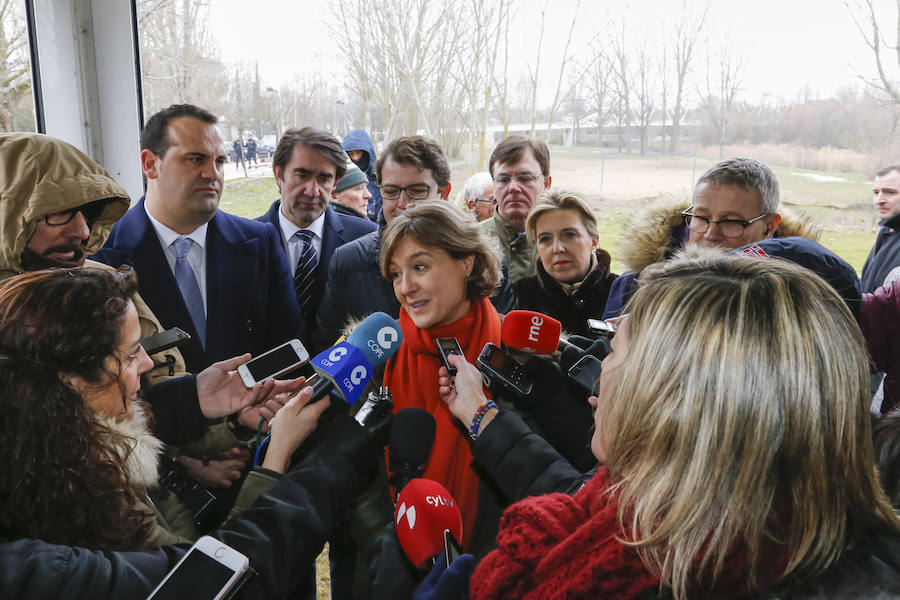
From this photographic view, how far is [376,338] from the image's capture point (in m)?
1.47

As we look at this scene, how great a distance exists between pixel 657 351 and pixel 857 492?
1.02 ft

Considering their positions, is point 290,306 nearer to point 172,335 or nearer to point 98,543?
point 172,335

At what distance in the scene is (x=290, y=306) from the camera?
7.53 feet

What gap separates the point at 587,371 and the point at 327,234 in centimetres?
176

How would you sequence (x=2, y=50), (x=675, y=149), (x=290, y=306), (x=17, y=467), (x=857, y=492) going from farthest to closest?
1. (x=675, y=149)
2. (x=2, y=50)
3. (x=290, y=306)
4. (x=17, y=467)
5. (x=857, y=492)

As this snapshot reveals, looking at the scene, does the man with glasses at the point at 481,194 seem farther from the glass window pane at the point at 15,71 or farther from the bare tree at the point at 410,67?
the glass window pane at the point at 15,71

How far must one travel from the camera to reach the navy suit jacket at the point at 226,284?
198 cm

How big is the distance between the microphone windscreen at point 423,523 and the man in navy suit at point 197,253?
4.03ft

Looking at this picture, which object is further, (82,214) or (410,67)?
(410,67)

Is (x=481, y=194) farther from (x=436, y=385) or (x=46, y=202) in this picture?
(x=46, y=202)

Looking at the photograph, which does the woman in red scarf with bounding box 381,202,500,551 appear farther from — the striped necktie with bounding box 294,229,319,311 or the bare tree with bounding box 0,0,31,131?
the bare tree with bounding box 0,0,31,131

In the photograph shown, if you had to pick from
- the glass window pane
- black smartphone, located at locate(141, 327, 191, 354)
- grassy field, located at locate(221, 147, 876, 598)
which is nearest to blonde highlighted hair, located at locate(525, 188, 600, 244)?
grassy field, located at locate(221, 147, 876, 598)

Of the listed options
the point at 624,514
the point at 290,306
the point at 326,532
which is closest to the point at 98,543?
the point at 326,532

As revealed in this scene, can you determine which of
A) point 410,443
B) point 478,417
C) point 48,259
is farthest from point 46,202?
point 478,417
